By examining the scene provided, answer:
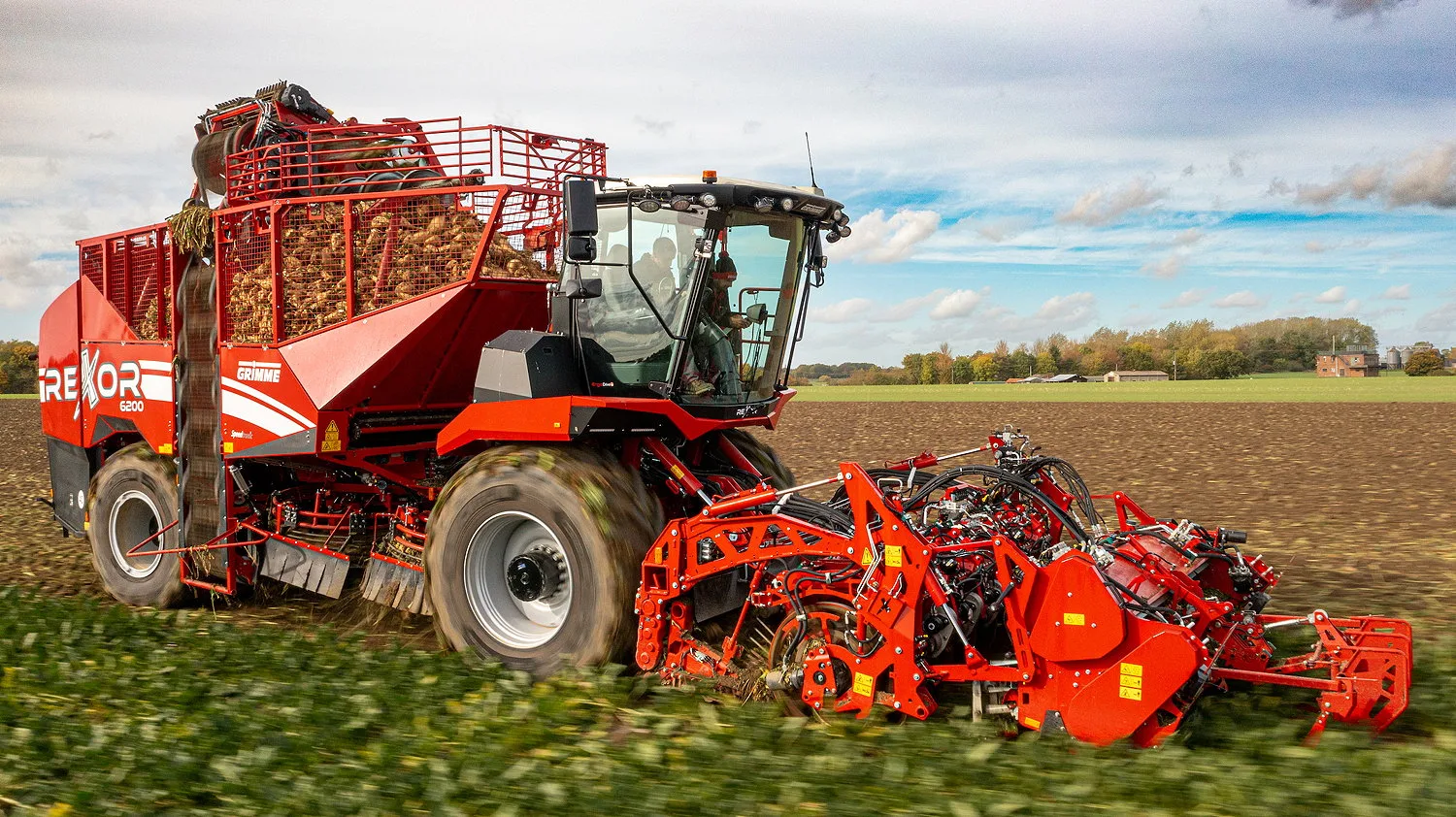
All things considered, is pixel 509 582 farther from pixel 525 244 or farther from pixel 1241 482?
pixel 1241 482

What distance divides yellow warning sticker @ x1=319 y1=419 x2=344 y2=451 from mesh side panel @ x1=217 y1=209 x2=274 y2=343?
914 mm

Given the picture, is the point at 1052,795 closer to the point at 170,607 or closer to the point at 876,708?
the point at 876,708

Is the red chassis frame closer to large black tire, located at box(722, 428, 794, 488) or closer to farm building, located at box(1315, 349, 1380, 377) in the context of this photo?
large black tire, located at box(722, 428, 794, 488)

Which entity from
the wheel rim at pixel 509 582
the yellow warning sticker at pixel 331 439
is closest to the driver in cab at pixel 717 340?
the wheel rim at pixel 509 582

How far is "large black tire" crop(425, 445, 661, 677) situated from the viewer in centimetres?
577

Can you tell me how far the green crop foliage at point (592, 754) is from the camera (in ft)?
12.4

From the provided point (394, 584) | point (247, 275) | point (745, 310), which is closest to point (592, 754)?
point (745, 310)

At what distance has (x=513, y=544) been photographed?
6438 mm

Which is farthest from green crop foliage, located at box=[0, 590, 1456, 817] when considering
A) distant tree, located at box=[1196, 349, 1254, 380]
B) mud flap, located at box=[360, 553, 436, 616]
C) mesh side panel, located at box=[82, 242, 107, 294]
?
distant tree, located at box=[1196, 349, 1254, 380]

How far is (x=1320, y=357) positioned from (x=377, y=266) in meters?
77.0

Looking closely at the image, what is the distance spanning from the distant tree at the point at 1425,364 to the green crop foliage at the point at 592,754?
231 feet

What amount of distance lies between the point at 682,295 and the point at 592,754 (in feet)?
9.23

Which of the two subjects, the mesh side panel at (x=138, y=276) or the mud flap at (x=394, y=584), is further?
the mesh side panel at (x=138, y=276)

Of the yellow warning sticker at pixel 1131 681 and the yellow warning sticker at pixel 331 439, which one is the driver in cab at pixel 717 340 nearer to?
the yellow warning sticker at pixel 331 439
